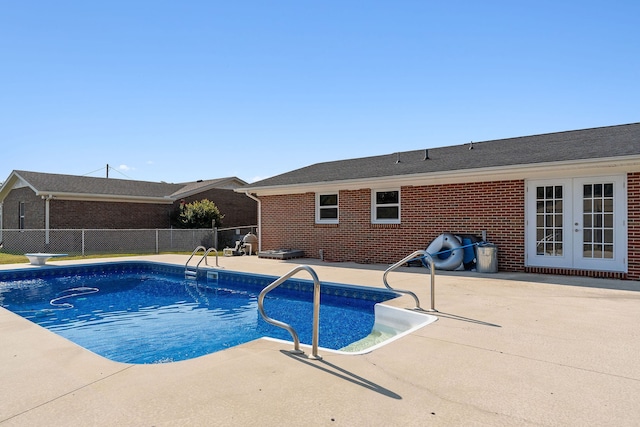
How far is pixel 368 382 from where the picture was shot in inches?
125

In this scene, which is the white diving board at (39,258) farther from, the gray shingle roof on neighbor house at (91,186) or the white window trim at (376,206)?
the white window trim at (376,206)

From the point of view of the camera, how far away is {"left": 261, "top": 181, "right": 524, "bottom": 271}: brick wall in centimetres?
994

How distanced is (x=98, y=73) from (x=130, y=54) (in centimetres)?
173

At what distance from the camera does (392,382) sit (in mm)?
3174

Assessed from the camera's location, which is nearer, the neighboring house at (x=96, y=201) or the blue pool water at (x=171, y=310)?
the blue pool water at (x=171, y=310)

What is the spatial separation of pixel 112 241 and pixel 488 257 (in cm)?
1690

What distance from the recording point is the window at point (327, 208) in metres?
13.3

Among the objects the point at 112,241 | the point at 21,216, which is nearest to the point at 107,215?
the point at 112,241

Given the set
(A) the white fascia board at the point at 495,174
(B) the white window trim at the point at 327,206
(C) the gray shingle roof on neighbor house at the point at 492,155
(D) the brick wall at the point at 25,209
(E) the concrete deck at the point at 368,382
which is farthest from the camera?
(D) the brick wall at the point at 25,209

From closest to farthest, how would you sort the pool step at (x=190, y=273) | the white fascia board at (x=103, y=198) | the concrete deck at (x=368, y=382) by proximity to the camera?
the concrete deck at (x=368, y=382) < the pool step at (x=190, y=273) < the white fascia board at (x=103, y=198)

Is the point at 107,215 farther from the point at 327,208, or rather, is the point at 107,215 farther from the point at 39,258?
the point at 327,208

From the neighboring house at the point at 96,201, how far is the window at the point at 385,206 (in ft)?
46.1

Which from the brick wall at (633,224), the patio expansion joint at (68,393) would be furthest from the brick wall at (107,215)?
the brick wall at (633,224)

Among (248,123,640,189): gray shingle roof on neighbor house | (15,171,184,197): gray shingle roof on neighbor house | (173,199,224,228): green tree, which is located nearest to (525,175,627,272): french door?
(248,123,640,189): gray shingle roof on neighbor house
